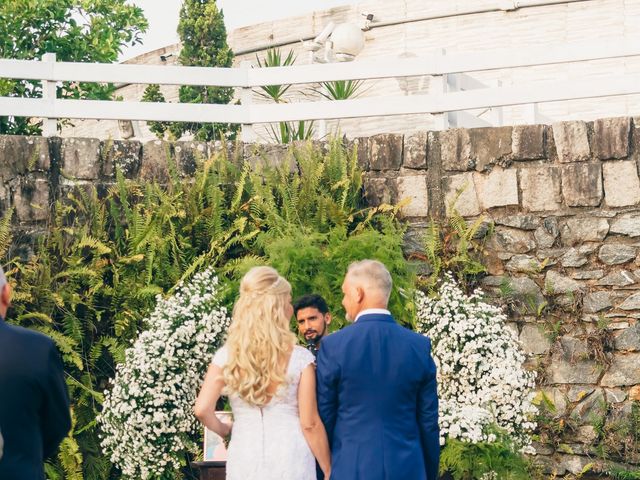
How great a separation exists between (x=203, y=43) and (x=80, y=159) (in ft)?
16.3

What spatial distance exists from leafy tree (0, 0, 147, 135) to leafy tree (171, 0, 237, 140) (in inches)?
23.1

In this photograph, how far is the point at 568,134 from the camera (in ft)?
29.3

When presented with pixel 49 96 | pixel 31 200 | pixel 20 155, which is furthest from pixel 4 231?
pixel 49 96

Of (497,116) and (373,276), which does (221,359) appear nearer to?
(373,276)

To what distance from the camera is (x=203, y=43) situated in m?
13.9

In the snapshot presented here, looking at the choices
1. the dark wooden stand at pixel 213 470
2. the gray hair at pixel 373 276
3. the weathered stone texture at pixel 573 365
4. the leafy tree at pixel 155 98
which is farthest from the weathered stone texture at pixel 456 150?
the leafy tree at pixel 155 98

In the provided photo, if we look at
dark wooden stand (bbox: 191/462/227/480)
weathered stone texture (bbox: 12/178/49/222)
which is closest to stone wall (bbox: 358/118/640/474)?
weathered stone texture (bbox: 12/178/49/222)

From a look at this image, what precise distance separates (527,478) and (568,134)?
2633 mm

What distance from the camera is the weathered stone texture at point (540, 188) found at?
8.97 meters

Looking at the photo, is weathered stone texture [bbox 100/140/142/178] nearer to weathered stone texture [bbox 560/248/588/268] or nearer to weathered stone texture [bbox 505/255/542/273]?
weathered stone texture [bbox 505/255/542/273]

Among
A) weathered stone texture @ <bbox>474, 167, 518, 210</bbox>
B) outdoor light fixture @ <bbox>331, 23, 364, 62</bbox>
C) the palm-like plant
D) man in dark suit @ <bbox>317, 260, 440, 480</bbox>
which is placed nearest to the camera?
man in dark suit @ <bbox>317, 260, 440, 480</bbox>

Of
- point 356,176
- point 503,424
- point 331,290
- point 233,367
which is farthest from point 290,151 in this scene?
point 233,367

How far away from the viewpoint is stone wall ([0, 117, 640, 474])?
873 cm

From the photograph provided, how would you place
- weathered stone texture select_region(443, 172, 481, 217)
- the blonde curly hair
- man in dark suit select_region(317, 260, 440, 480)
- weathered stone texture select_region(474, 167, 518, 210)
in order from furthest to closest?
weathered stone texture select_region(443, 172, 481, 217), weathered stone texture select_region(474, 167, 518, 210), man in dark suit select_region(317, 260, 440, 480), the blonde curly hair
